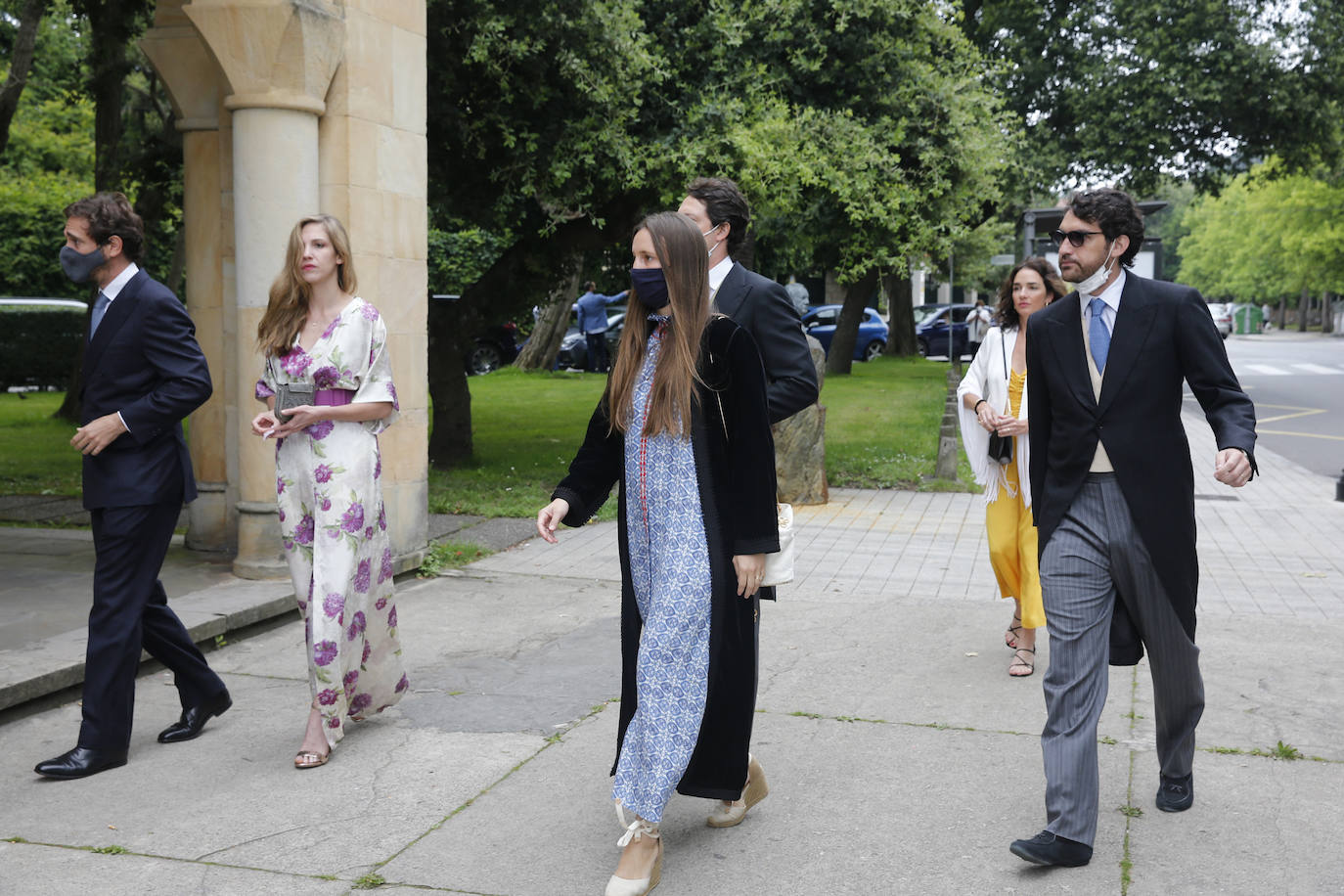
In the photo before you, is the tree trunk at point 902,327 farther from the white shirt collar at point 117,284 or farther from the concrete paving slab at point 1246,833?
the white shirt collar at point 117,284

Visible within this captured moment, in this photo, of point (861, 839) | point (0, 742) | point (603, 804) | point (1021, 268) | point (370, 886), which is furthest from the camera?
point (1021, 268)

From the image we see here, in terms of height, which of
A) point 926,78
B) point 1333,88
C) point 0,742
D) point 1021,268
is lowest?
point 0,742

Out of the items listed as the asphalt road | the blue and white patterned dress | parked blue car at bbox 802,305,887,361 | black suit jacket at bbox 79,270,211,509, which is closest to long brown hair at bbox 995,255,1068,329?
the blue and white patterned dress

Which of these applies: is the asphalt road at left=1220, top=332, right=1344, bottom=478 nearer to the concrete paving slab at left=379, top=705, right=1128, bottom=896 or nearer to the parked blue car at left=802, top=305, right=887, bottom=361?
the parked blue car at left=802, top=305, right=887, bottom=361

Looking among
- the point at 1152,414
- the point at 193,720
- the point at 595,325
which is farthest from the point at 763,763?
the point at 595,325

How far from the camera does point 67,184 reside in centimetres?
3003

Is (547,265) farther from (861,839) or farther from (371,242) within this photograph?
(861,839)

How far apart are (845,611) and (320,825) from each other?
3647mm

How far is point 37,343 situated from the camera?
942 inches

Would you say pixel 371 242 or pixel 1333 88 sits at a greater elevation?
pixel 1333 88

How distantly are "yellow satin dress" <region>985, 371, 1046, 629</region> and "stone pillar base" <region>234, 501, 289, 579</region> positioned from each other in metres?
3.80

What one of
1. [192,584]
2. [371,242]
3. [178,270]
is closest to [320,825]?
[192,584]

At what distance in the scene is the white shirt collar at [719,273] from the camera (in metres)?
4.31

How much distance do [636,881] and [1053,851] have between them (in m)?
1.19
